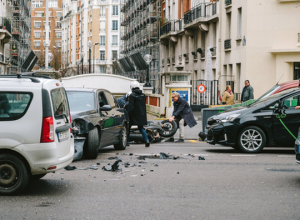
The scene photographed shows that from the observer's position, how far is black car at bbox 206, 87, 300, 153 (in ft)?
44.0

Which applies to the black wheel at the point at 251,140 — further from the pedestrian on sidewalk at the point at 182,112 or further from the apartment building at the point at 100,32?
the apartment building at the point at 100,32

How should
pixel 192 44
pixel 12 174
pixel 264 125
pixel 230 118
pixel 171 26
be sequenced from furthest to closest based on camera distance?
pixel 171 26 → pixel 192 44 → pixel 230 118 → pixel 264 125 → pixel 12 174

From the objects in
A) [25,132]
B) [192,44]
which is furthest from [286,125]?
[192,44]

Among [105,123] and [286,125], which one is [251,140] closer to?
[286,125]

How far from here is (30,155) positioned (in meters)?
7.50

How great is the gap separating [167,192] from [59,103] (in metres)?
2.03

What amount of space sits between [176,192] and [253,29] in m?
24.2

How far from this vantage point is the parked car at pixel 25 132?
295 inches

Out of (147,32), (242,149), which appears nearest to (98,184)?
(242,149)

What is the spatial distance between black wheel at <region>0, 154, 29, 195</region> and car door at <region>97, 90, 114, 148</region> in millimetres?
4846

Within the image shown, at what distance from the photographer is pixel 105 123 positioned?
12.7 m

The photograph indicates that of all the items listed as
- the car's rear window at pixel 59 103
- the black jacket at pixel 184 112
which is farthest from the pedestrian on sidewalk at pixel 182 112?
the car's rear window at pixel 59 103

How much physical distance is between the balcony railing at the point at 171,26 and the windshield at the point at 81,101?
3531cm

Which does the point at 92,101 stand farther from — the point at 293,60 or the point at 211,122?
the point at 293,60
